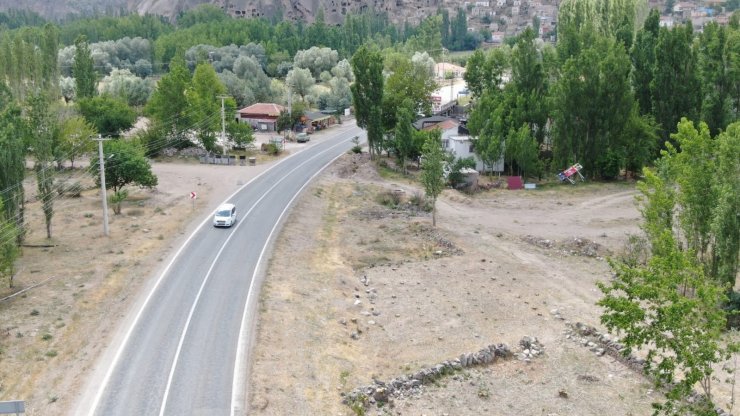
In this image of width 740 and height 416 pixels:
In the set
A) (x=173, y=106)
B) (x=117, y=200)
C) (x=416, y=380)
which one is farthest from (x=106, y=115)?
(x=416, y=380)

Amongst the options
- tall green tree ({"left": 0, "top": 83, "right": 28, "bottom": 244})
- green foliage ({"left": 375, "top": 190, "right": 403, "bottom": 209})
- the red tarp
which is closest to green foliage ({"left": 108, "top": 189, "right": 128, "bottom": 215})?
tall green tree ({"left": 0, "top": 83, "right": 28, "bottom": 244})

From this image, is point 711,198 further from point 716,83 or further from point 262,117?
point 262,117

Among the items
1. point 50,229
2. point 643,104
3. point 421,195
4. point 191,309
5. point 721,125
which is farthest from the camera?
point 643,104

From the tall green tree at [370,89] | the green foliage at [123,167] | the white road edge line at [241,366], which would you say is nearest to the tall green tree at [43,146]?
the green foliage at [123,167]

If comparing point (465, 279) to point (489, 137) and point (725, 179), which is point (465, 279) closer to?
point (725, 179)

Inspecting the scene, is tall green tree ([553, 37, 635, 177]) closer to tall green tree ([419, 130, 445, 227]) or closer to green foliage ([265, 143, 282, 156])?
tall green tree ([419, 130, 445, 227])

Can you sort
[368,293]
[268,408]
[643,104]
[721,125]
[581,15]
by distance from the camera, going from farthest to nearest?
[581,15], [643,104], [721,125], [368,293], [268,408]

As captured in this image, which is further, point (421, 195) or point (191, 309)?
point (421, 195)

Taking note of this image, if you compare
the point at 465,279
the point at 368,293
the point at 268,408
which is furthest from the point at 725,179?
Answer: the point at 268,408
